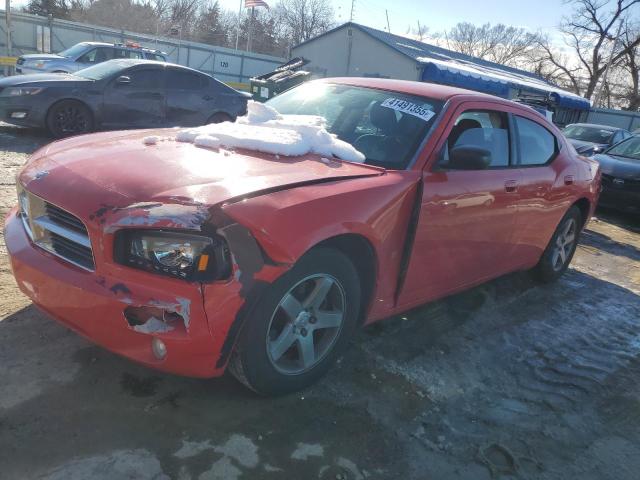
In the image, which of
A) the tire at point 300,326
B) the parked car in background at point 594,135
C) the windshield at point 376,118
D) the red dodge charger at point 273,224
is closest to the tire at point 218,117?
the red dodge charger at point 273,224

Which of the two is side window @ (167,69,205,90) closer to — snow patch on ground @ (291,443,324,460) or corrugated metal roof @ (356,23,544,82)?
snow patch on ground @ (291,443,324,460)

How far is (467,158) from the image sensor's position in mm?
3127

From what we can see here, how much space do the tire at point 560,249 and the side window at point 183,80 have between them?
718 cm

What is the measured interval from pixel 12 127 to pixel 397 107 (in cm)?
849

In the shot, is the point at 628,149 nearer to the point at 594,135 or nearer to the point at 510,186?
the point at 594,135

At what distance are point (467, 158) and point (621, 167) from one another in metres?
7.64

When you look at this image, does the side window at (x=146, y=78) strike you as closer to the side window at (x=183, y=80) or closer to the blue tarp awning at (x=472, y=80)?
the side window at (x=183, y=80)

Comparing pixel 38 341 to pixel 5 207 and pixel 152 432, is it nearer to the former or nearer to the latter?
pixel 152 432

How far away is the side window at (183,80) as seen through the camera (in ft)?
31.2

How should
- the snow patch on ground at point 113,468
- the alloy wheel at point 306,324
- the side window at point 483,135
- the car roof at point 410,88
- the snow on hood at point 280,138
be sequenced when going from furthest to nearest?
the car roof at point 410,88
the side window at point 483,135
the snow on hood at point 280,138
the alloy wheel at point 306,324
the snow patch on ground at point 113,468

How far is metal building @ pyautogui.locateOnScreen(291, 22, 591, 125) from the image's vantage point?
2000cm

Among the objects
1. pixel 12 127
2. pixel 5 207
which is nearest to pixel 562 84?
pixel 12 127

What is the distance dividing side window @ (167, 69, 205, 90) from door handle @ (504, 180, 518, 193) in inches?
289

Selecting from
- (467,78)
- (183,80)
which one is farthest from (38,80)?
(467,78)
